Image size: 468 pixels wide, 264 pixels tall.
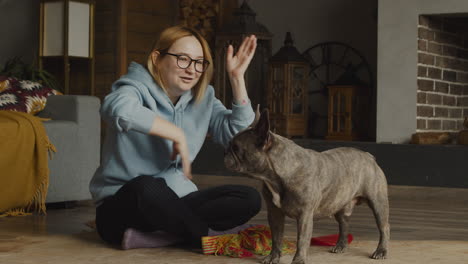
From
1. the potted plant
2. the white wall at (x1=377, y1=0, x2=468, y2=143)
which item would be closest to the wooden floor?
the white wall at (x1=377, y1=0, x2=468, y2=143)

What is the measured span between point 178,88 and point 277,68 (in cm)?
290

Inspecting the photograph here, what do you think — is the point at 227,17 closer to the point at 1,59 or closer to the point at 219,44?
the point at 219,44

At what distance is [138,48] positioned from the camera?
229 inches

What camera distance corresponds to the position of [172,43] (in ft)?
7.85

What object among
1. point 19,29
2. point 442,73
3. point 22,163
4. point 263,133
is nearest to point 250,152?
point 263,133

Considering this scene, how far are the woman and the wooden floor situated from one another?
0.09 metres

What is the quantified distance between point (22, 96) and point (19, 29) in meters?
2.60

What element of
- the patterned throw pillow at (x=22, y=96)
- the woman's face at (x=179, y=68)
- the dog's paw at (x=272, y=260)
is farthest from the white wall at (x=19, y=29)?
the dog's paw at (x=272, y=260)

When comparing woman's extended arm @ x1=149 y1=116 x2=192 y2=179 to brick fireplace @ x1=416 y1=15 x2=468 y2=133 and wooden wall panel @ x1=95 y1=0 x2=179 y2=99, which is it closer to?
brick fireplace @ x1=416 y1=15 x2=468 y2=133

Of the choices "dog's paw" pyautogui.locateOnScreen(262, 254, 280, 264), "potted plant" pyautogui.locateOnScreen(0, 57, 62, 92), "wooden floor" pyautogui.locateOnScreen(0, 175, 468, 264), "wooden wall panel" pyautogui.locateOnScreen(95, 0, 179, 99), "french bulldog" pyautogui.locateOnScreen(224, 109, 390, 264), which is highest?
"wooden wall panel" pyautogui.locateOnScreen(95, 0, 179, 99)

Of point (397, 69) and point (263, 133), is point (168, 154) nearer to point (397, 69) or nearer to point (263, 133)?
point (263, 133)

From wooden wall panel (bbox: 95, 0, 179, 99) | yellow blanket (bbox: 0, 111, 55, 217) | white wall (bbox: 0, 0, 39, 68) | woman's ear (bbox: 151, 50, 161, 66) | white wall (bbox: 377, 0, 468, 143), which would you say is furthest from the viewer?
white wall (bbox: 0, 0, 39, 68)

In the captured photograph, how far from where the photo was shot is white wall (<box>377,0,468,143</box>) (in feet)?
15.4

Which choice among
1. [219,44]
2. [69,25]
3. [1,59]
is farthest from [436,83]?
[1,59]
